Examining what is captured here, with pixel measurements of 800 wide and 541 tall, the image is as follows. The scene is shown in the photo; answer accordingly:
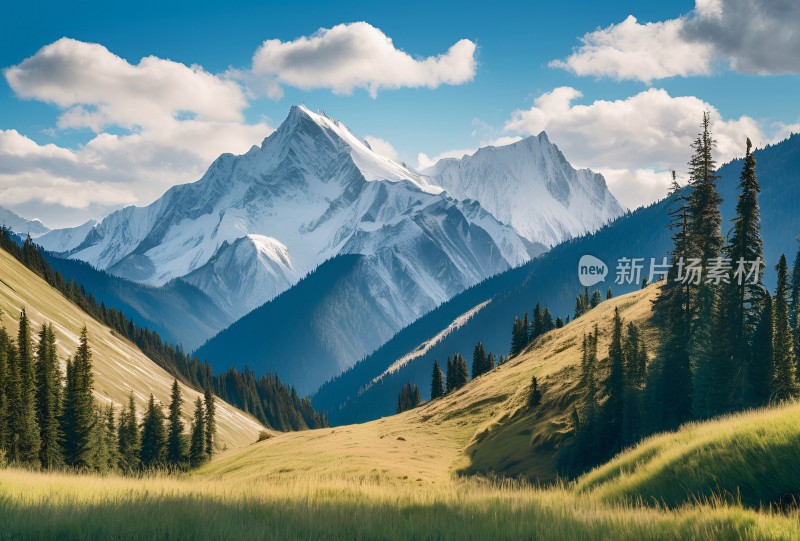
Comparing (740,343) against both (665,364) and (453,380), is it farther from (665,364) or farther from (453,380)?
(453,380)

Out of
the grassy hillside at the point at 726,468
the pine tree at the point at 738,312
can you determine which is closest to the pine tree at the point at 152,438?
the pine tree at the point at 738,312

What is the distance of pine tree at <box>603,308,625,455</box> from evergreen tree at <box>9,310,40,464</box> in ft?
167

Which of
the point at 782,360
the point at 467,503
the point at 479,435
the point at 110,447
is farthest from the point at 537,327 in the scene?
the point at 467,503

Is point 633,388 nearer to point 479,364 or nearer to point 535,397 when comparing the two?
point 535,397

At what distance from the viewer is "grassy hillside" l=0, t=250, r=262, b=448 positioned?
12694 cm

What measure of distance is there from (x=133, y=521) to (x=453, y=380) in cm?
12677

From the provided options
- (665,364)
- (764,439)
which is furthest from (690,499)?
(665,364)

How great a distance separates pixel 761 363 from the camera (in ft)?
138

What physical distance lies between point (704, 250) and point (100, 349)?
13922 cm

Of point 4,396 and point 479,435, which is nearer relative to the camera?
point 4,396

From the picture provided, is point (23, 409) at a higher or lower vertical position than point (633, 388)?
higher

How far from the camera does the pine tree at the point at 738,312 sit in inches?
1634

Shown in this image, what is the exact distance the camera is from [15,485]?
12703 mm

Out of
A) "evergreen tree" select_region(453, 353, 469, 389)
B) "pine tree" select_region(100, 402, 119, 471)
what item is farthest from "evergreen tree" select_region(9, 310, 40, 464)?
"evergreen tree" select_region(453, 353, 469, 389)
